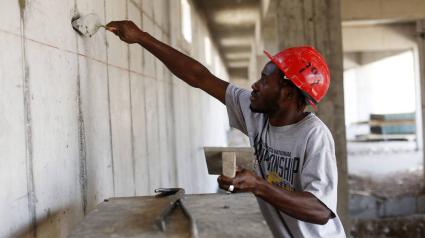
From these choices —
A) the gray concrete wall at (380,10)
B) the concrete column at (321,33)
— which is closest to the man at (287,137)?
the concrete column at (321,33)

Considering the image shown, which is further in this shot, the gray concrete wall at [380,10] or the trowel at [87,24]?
the gray concrete wall at [380,10]

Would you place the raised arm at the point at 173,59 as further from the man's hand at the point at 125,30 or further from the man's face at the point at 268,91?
the man's face at the point at 268,91

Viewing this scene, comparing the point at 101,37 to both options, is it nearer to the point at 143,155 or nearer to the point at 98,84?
the point at 98,84

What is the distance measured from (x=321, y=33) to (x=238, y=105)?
9.29ft

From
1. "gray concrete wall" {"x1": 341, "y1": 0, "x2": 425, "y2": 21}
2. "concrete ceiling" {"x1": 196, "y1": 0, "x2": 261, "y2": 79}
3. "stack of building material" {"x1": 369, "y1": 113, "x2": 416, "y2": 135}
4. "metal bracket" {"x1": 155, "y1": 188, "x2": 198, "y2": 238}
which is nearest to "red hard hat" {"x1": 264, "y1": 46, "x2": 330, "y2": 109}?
"metal bracket" {"x1": 155, "y1": 188, "x2": 198, "y2": 238}

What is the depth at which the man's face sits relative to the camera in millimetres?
2232

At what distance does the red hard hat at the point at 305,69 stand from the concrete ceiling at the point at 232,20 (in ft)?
22.4

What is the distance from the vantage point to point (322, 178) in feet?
5.94

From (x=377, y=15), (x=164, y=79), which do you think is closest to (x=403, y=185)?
(x=377, y=15)

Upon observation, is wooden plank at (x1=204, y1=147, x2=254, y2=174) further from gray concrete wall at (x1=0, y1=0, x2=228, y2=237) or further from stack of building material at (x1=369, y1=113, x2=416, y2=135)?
stack of building material at (x1=369, y1=113, x2=416, y2=135)

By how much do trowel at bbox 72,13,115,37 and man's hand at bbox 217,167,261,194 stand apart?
1.21 m

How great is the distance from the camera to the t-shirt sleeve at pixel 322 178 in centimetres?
178

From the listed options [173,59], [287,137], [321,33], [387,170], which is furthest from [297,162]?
[387,170]

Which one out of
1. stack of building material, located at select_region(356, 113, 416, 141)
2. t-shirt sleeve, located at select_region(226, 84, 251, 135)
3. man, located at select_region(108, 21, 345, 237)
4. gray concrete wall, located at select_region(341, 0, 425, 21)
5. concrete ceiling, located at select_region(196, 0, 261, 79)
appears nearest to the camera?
man, located at select_region(108, 21, 345, 237)
